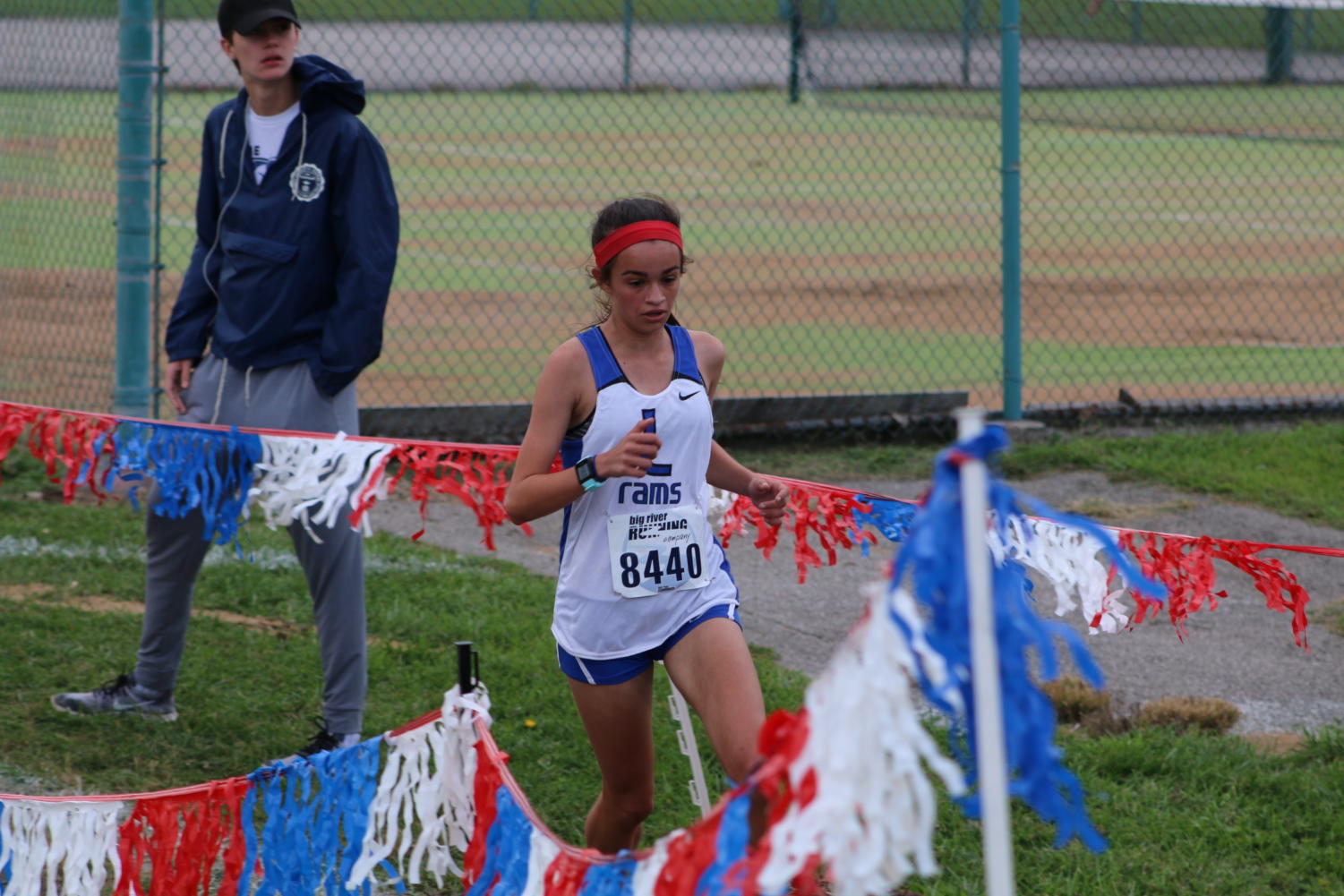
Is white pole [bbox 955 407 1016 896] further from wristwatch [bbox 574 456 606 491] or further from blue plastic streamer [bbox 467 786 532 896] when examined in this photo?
wristwatch [bbox 574 456 606 491]

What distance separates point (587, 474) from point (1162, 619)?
12.1ft

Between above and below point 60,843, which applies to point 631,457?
above

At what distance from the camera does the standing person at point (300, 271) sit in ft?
14.9

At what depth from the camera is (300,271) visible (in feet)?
14.9

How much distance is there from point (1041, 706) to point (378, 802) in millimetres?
1730

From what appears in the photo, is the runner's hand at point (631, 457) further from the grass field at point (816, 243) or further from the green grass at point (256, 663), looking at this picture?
the grass field at point (816, 243)

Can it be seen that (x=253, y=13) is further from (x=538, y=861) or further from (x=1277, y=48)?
(x=1277, y=48)

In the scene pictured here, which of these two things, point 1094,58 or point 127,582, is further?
point 1094,58

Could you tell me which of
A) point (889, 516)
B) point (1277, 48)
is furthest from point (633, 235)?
point (1277, 48)

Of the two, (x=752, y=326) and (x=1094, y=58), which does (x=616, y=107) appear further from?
(x=752, y=326)

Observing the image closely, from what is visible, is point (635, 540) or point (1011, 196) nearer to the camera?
point (635, 540)

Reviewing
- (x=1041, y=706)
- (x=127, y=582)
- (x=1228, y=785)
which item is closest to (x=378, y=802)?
(x=1041, y=706)

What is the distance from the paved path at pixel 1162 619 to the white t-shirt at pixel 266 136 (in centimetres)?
244

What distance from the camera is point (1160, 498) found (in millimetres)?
7719
